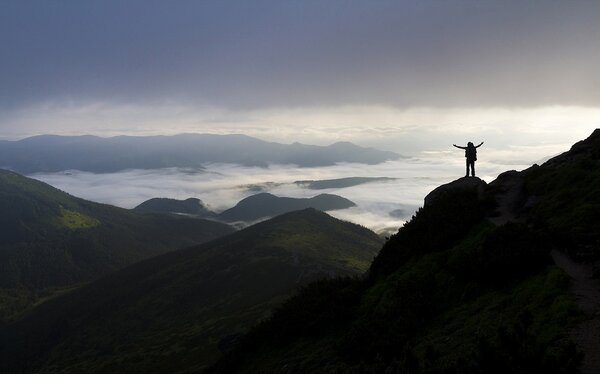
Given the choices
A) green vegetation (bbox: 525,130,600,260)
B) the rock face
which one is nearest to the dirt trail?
green vegetation (bbox: 525,130,600,260)

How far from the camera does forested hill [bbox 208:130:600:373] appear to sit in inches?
501

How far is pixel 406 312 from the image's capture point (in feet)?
64.3

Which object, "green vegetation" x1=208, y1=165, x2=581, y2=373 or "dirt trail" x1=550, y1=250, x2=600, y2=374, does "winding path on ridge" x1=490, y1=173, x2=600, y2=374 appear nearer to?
"dirt trail" x1=550, y1=250, x2=600, y2=374

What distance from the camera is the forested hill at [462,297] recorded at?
41.7 ft

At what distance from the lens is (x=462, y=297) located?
754 inches

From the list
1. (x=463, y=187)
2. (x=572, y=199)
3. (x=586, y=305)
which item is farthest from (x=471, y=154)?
(x=586, y=305)

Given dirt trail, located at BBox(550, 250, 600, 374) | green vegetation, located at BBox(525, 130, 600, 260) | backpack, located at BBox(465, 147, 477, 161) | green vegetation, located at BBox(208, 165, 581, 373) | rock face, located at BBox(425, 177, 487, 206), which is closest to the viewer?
dirt trail, located at BBox(550, 250, 600, 374)

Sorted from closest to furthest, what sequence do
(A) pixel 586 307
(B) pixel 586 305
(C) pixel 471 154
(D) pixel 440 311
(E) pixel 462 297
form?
(A) pixel 586 307, (B) pixel 586 305, (E) pixel 462 297, (D) pixel 440 311, (C) pixel 471 154

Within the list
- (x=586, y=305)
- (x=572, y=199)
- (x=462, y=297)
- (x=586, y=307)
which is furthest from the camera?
(x=572, y=199)

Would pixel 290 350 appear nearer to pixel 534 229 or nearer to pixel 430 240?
pixel 430 240

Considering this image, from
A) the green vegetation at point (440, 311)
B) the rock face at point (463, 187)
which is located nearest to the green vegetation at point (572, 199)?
the green vegetation at point (440, 311)

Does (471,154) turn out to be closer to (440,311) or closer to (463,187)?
(463,187)

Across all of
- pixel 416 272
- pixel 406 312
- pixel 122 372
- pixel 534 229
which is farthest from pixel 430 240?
pixel 122 372

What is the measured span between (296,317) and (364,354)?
27.3ft
